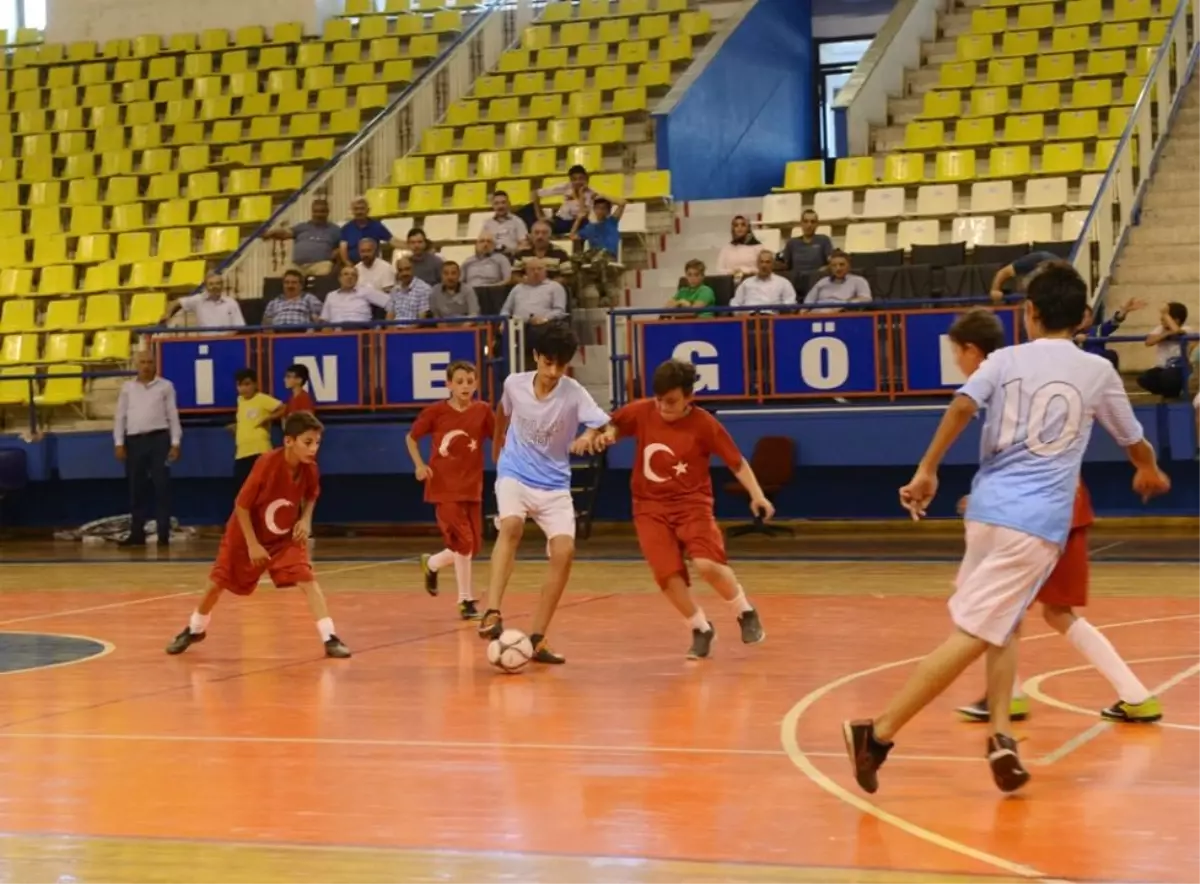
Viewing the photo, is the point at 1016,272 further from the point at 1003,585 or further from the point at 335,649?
the point at 1003,585

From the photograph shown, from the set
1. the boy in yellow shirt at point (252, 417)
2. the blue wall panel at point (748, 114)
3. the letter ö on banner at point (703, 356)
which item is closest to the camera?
the letter ö on banner at point (703, 356)

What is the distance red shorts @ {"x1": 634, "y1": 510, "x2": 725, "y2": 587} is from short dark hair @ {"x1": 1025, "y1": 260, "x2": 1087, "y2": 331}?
3866 millimetres

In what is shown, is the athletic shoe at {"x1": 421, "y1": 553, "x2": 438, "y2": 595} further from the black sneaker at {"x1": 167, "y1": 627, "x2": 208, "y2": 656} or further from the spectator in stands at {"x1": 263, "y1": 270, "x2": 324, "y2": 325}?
the spectator in stands at {"x1": 263, "y1": 270, "x2": 324, "y2": 325}

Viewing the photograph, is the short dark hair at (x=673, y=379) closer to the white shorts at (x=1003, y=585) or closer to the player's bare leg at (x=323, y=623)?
the player's bare leg at (x=323, y=623)

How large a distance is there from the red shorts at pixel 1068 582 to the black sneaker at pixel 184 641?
5.32 meters

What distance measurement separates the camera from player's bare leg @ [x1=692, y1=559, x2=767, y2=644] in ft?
33.5

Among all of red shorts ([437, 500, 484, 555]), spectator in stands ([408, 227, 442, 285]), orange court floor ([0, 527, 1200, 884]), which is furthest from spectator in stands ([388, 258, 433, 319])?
red shorts ([437, 500, 484, 555])

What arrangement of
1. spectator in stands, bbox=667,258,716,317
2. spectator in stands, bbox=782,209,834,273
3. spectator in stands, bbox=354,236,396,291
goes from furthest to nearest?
spectator in stands, bbox=354,236,396,291, spectator in stands, bbox=782,209,834,273, spectator in stands, bbox=667,258,716,317

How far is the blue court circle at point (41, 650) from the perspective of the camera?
10.7 meters

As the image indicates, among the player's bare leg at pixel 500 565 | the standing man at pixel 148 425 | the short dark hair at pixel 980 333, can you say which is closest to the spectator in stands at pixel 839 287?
the standing man at pixel 148 425

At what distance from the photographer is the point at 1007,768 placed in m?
6.29

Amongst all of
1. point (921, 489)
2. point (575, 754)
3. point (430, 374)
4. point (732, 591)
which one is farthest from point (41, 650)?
point (430, 374)

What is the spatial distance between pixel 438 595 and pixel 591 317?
637 centimetres

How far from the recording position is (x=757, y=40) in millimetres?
26578
